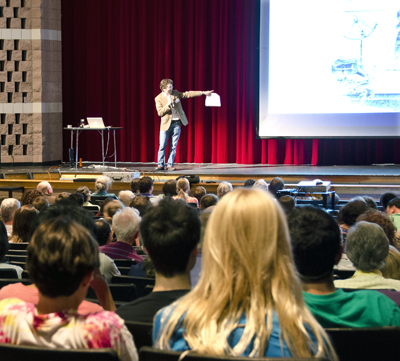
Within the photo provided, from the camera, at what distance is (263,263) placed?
1.14 meters

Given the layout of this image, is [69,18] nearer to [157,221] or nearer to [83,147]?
[83,147]

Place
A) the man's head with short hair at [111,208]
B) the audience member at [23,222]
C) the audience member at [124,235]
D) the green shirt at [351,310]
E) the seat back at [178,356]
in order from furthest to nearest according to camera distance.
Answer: the man's head with short hair at [111,208] < the audience member at [23,222] < the audience member at [124,235] < the green shirt at [351,310] < the seat back at [178,356]

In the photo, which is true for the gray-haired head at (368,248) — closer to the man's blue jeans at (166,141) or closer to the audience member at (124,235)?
the audience member at (124,235)

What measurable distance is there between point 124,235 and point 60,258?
1.76 m

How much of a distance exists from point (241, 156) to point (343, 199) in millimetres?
2837

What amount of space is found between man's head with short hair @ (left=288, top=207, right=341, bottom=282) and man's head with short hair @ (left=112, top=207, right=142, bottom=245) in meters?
1.51

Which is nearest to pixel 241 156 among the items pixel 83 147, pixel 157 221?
pixel 83 147

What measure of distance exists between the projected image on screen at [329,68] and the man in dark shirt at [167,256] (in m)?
7.58

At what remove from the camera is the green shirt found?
1.51m

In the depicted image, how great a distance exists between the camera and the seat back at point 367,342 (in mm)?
1380

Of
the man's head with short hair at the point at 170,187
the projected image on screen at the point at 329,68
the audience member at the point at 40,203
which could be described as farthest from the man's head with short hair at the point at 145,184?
the projected image on screen at the point at 329,68

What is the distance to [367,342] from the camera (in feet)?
4.58

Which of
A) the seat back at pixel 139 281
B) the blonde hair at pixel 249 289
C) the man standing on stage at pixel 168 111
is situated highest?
the man standing on stage at pixel 168 111

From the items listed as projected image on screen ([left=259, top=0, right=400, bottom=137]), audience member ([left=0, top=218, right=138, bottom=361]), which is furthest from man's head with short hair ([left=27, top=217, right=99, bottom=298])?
projected image on screen ([left=259, top=0, right=400, bottom=137])
